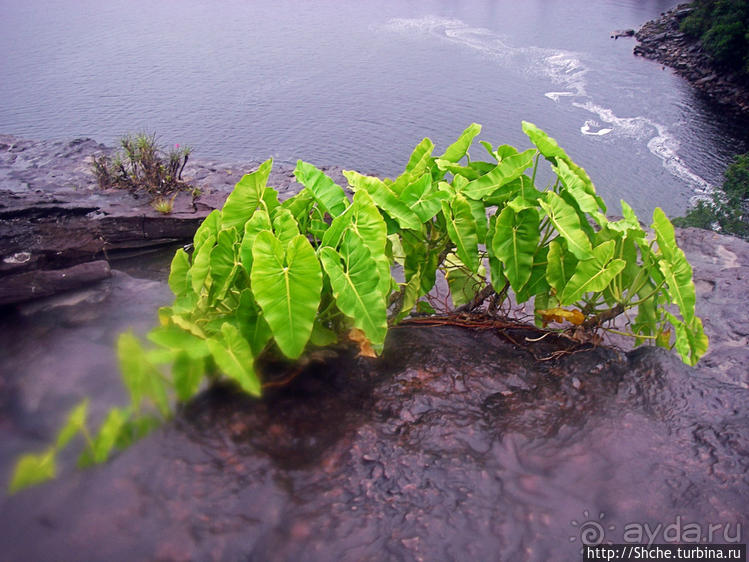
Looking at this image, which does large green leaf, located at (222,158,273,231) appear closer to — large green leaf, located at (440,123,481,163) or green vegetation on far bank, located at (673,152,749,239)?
large green leaf, located at (440,123,481,163)

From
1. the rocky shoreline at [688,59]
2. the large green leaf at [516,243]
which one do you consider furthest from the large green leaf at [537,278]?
the rocky shoreline at [688,59]

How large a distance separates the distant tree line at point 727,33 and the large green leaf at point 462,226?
594 inches

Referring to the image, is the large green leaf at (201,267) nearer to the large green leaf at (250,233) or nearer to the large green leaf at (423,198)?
the large green leaf at (250,233)

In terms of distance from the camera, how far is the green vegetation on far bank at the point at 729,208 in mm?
8352

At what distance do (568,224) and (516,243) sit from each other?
304 mm

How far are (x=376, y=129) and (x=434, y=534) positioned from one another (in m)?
9.80

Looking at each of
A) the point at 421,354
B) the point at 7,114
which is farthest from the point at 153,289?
the point at 7,114

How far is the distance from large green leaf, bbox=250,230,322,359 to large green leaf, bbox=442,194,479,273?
3.01 feet

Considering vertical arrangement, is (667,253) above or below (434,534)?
above

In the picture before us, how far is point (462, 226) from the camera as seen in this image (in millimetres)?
3027

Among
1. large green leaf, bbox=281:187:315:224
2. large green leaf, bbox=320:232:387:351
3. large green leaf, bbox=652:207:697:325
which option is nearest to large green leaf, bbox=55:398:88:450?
large green leaf, bbox=320:232:387:351

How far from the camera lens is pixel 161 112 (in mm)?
11547

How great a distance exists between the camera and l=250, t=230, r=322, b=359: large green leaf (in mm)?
2412

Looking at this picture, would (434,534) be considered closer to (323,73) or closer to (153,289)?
(153,289)
